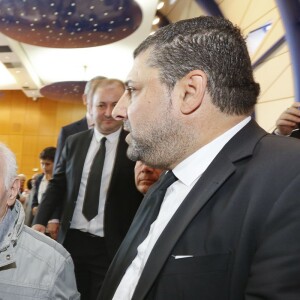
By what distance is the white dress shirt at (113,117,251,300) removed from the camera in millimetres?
950

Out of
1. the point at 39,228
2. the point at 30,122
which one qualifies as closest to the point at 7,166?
the point at 39,228

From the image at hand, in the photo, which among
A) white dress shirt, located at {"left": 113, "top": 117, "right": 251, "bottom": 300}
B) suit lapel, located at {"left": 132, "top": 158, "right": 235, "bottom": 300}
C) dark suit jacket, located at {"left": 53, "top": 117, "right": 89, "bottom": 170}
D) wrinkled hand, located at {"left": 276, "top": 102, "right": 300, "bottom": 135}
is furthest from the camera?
dark suit jacket, located at {"left": 53, "top": 117, "right": 89, "bottom": 170}

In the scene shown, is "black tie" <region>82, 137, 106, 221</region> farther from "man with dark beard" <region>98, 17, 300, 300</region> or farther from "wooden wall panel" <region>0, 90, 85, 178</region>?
"wooden wall panel" <region>0, 90, 85, 178</region>

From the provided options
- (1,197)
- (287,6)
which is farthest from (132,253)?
(287,6)

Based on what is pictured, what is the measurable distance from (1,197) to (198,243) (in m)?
0.86

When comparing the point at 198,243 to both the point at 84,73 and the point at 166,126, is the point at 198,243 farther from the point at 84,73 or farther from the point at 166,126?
the point at 84,73

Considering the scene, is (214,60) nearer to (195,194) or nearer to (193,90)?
(193,90)

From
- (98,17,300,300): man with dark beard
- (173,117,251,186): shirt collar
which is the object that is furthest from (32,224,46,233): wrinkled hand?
(173,117,251,186): shirt collar

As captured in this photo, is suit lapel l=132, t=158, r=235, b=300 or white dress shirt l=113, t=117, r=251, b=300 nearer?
suit lapel l=132, t=158, r=235, b=300

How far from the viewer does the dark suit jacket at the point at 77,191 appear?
216 centimetres

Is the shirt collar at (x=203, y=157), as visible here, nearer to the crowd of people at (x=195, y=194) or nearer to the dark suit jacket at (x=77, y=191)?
the crowd of people at (x=195, y=194)

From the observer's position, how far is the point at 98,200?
2193 mm

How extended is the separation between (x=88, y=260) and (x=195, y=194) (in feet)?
5.01

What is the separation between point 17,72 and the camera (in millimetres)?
10844
